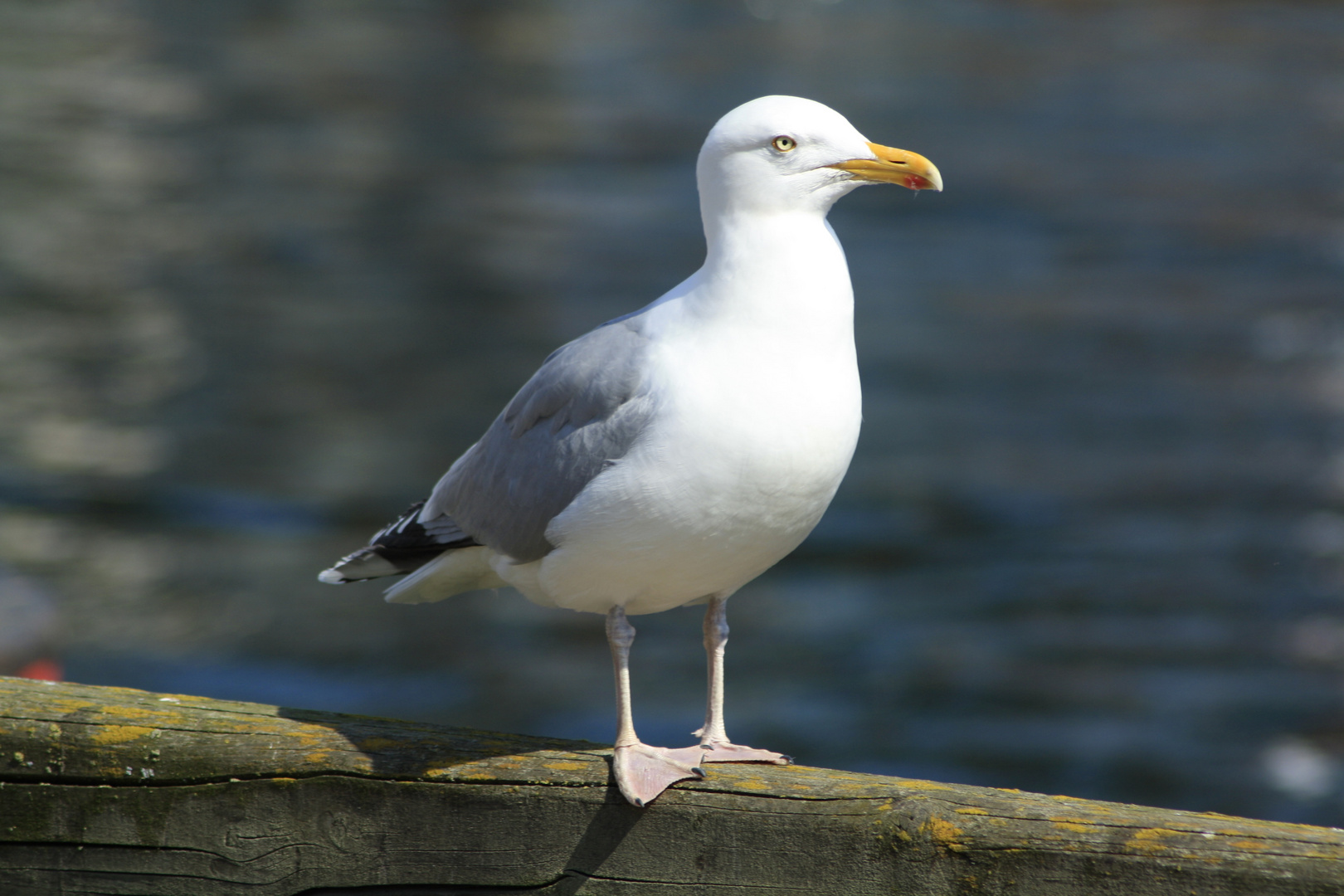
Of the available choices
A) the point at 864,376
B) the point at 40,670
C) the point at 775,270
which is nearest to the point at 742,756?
the point at 775,270

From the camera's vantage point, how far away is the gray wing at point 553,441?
324 cm

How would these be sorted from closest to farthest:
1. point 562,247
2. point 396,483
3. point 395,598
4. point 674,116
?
point 395,598 → point 396,483 → point 562,247 → point 674,116

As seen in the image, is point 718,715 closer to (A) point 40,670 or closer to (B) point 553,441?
(B) point 553,441

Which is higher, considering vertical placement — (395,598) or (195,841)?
(395,598)

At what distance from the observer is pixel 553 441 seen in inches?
137

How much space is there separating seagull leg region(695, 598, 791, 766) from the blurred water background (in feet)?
15.2

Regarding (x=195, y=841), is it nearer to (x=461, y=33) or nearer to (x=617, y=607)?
(x=617, y=607)

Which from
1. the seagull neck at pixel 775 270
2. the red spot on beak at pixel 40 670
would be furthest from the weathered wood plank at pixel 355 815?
the red spot on beak at pixel 40 670

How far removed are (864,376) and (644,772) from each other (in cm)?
1196

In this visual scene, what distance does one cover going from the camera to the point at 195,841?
2.63 meters

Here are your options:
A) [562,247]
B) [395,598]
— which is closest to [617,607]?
[395,598]

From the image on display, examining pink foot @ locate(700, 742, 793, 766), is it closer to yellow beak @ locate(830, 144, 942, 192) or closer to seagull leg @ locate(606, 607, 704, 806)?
seagull leg @ locate(606, 607, 704, 806)

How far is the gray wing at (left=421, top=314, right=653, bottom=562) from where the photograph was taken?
3.24 meters

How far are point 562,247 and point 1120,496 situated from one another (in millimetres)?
8532
